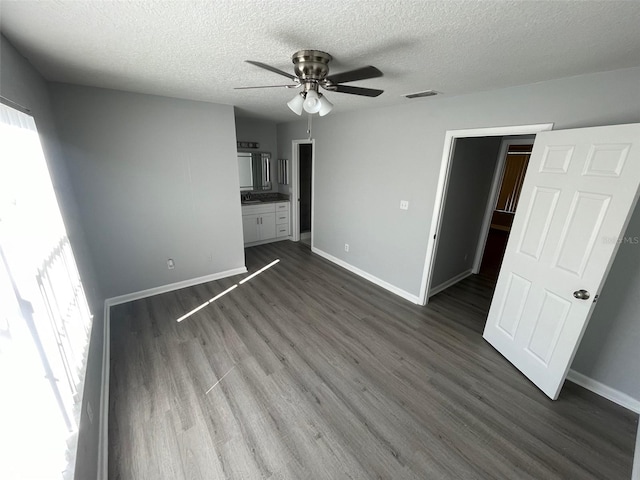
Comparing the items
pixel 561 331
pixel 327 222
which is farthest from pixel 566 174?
pixel 327 222

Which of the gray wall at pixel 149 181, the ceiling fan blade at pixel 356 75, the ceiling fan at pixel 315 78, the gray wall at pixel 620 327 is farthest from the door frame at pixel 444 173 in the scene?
the gray wall at pixel 149 181

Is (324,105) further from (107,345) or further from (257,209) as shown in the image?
(257,209)

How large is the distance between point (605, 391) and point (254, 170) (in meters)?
5.41

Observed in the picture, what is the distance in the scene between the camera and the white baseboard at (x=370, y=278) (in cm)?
324

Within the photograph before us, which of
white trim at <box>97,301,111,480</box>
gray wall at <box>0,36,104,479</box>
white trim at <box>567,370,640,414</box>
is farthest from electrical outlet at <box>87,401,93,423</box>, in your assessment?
white trim at <box>567,370,640,414</box>

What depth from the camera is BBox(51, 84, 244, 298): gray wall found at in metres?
2.53

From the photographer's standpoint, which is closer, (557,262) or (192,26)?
(192,26)

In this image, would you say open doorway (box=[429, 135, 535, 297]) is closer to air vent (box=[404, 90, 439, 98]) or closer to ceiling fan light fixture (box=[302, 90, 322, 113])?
air vent (box=[404, 90, 439, 98])

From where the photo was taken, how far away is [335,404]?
1.87 meters

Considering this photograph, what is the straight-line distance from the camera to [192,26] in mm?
1295

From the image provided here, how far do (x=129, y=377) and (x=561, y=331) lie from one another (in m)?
3.37

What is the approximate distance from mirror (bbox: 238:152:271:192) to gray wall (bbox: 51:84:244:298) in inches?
61.7

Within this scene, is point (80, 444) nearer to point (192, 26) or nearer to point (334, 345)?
point (334, 345)

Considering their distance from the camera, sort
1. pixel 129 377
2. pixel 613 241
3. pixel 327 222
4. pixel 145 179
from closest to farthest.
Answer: pixel 613 241 < pixel 129 377 < pixel 145 179 < pixel 327 222
